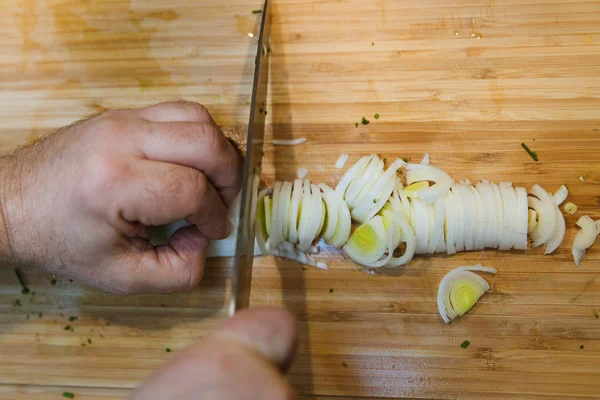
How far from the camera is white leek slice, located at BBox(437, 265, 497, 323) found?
142 centimetres

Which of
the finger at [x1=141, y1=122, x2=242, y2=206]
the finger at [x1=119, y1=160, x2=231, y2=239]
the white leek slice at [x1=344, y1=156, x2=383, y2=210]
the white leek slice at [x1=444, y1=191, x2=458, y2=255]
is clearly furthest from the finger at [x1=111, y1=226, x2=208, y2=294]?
the white leek slice at [x1=444, y1=191, x2=458, y2=255]

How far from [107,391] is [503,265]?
1.26 metres

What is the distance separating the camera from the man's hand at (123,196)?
1.16m

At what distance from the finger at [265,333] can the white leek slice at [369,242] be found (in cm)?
54

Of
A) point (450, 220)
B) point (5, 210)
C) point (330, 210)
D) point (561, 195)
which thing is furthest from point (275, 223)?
point (561, 195)

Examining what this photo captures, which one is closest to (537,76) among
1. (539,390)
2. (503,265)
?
(503,265)

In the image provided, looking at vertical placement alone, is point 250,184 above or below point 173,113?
below

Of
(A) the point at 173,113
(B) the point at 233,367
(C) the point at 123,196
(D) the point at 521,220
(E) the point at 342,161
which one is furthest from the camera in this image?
(E) the point at 342,161

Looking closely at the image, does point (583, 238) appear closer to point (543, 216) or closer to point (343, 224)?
point (543, 216)

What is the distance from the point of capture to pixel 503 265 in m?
1.47

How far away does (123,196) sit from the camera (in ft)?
3.75

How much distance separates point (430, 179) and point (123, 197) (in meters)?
0.88

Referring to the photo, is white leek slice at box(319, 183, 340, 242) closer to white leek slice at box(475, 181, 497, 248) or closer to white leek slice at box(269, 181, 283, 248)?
white leek slice at box(269, 181, 283, 248)

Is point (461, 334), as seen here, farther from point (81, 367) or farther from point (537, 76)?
point (81, 367)
